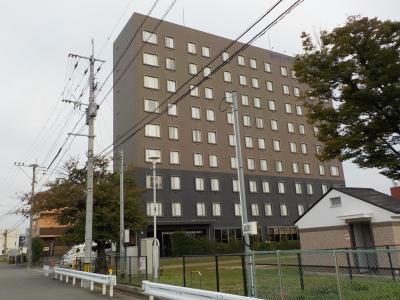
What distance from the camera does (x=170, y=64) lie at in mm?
52625

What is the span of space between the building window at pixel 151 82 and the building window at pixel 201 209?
14790mm

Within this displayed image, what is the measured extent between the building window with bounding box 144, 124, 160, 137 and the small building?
26.8m

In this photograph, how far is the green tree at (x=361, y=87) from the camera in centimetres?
1509

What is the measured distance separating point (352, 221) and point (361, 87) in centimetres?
789

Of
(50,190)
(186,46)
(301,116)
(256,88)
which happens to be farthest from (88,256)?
(301,116)

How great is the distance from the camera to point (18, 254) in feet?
219

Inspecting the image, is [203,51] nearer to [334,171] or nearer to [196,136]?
[196,136]

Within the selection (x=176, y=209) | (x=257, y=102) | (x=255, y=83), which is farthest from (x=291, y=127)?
(x=176, y=209)

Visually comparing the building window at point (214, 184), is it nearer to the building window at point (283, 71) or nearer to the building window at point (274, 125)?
the building window at point (274, 125)

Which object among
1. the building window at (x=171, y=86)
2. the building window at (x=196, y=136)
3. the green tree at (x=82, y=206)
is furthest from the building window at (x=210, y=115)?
the green tree at (x=82, y=206)

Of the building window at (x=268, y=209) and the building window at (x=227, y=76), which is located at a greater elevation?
the building window at (x=227, y=76)

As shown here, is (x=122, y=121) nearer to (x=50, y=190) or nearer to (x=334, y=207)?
(x=50, y=190)

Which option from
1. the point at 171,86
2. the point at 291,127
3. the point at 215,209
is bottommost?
the point at 215,209

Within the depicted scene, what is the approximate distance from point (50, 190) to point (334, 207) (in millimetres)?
18091
